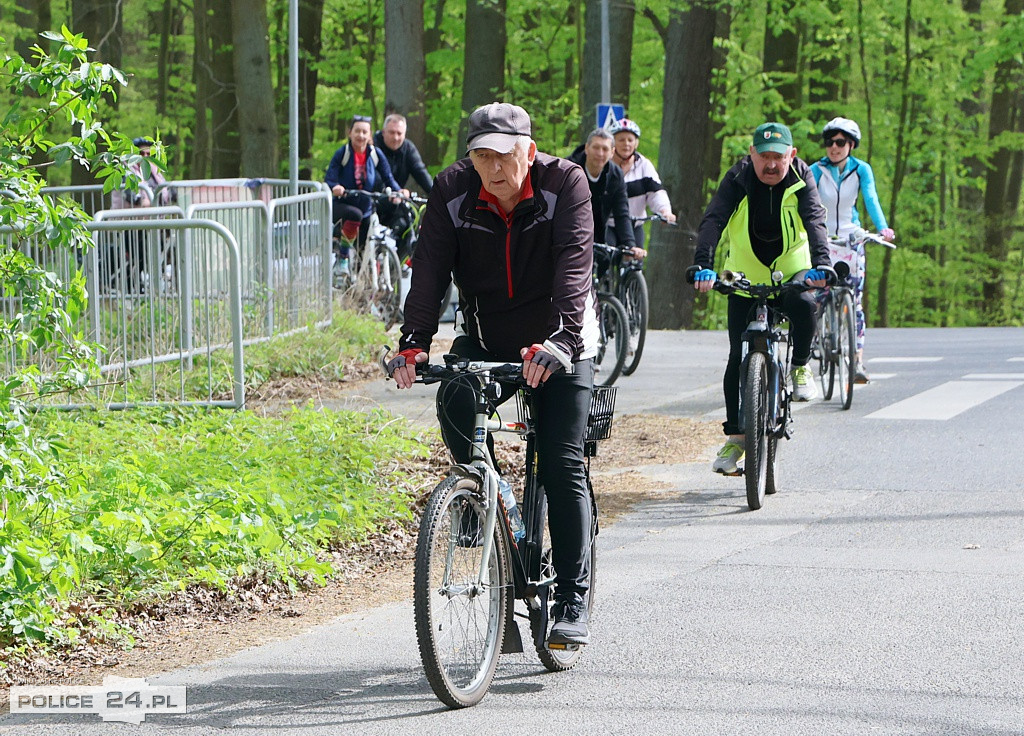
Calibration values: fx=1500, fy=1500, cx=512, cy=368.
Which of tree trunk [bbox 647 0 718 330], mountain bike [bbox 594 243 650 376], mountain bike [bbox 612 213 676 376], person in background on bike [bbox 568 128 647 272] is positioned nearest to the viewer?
person in background on bike [bbox 568 128 647 272]

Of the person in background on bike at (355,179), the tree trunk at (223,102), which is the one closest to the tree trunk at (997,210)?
the tree trunk at (223,102)

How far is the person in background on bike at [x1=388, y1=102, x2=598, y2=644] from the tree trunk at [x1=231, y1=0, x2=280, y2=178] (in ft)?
64.2

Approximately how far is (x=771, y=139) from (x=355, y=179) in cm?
792

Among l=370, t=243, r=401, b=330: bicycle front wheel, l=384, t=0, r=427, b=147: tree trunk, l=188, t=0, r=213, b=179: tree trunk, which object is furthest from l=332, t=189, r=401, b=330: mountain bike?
l=188, t=0, r=213, b=179: tree trunk

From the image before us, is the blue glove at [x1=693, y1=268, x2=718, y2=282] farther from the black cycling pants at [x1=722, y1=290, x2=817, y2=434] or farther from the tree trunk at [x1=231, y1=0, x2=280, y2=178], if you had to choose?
the tree trunk at [x1=231, y1=0, x2=280, y2=178]

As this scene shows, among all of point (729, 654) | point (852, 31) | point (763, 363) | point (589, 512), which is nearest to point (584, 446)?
point (589, 512)

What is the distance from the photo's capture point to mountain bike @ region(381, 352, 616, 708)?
4656 mm

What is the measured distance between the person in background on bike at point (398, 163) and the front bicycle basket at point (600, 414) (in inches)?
416

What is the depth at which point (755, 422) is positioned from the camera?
27.5 feet

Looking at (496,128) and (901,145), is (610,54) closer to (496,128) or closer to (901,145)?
(901,145)

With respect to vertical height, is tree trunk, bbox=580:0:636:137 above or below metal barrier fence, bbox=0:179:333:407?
above

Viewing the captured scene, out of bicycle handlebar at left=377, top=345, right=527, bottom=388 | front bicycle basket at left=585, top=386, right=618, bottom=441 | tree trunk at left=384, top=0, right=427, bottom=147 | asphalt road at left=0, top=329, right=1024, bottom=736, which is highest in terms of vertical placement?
tree trunk at left=384, top=0, right=427, bottom=147

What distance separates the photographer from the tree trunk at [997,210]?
36750mm

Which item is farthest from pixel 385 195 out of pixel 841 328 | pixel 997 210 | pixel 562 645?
pixel 997 210
